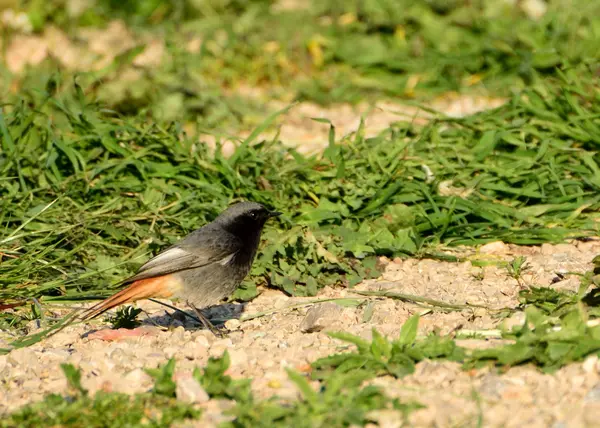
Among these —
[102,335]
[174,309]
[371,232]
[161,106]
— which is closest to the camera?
[102,335]

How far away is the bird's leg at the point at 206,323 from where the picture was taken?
5.77m

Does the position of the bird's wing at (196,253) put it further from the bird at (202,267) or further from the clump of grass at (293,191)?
the clump of grass at (293,191)

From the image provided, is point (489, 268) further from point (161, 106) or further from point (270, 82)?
point (270, 82)

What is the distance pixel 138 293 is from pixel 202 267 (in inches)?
19.0

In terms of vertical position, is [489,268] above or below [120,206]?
below

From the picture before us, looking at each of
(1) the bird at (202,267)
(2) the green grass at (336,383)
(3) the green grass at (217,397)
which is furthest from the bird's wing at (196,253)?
(3) the green grass at (217,397)

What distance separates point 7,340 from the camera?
5656 mm

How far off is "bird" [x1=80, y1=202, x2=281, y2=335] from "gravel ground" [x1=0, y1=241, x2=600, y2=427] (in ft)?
0.68

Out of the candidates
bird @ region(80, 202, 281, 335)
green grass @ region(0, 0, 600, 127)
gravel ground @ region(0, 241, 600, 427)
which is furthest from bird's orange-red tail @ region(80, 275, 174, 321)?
Result: green grass @ region(0, 0, 600, 127)

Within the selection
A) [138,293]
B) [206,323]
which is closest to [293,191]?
[206,323]

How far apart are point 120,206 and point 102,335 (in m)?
1.65

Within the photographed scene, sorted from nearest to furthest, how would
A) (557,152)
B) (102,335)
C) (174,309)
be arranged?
1. (102,335)
2. (174,309)
3. (557,152)

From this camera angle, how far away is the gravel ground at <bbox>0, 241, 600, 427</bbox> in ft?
13.7

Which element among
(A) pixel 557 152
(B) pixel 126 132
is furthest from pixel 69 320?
(A) pixel 557 152
